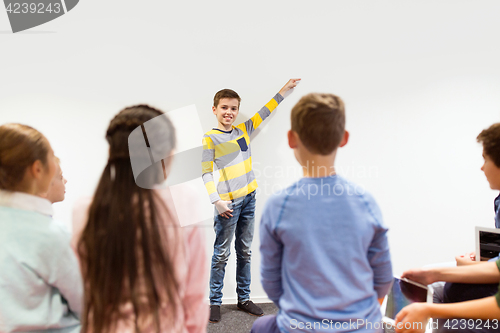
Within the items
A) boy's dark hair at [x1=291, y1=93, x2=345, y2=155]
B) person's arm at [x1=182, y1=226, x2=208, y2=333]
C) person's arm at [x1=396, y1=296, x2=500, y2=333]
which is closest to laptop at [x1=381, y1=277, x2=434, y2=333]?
person's arm at [x1=396, y1=296, x2=500, y2=333]

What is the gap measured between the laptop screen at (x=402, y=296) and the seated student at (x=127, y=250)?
0.90 m

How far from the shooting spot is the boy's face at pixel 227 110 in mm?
2084

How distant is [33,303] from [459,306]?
128 centimetres

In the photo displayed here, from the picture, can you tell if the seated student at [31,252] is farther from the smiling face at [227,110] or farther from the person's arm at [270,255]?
the smiling face at [227,110]

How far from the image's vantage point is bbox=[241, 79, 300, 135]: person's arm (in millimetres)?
2199

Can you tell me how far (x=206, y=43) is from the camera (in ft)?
7.14

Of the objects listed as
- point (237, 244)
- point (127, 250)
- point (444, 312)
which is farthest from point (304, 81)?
point (127, 250)

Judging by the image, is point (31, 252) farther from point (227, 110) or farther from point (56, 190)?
point (227, 110)

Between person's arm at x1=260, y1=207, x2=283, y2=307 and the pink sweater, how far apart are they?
0.61 ft

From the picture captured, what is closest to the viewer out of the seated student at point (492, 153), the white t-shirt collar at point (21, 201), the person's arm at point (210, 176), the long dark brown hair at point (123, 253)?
the long dark brown hair at point (123, 253)

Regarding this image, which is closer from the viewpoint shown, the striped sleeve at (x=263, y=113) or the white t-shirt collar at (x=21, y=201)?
the white t-shirt collar at (x=21, y=201)

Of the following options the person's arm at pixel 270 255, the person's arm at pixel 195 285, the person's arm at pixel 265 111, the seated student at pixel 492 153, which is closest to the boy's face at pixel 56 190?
the person's arm at pixel 195 285

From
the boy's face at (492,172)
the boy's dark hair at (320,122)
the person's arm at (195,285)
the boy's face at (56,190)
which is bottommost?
the person's arm at (195,285)

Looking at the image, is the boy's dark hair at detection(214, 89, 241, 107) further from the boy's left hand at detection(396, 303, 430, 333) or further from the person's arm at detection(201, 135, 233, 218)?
the boy's left hand at detection(396, 303, 430, 333)
